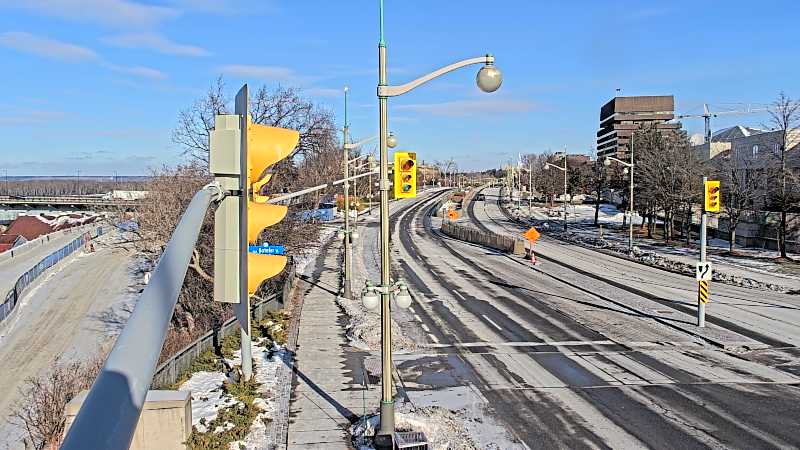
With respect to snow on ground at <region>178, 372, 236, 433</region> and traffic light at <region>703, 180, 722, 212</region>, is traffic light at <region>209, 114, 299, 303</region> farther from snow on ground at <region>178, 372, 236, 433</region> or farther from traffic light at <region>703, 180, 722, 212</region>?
traffic light at <region>703, 180, 722, 212</region>

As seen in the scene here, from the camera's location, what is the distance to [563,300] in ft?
104

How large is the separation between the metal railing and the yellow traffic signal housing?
0.66m

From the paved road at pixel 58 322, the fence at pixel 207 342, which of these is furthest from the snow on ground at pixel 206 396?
the paved road at pixel 58 322

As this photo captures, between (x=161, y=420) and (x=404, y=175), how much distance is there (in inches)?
264

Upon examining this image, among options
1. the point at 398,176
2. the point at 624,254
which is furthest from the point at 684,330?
the point at 624,254

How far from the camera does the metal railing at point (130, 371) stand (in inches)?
75.5

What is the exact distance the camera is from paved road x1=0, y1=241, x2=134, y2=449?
3278 centimetres

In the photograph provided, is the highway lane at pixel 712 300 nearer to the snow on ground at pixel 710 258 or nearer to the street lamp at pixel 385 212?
the snow on ground at pixel 710 258

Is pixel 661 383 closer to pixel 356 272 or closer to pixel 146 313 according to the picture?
pixel 146 313

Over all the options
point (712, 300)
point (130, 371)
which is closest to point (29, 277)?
point (712, 300)

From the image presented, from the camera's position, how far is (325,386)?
59.2 ft

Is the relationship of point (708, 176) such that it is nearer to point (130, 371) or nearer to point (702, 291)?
point (702, 291)

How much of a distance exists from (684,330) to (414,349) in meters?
9.86

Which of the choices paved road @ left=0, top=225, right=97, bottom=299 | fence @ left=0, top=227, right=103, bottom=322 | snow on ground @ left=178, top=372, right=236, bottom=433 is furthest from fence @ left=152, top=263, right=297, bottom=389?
paved road @ left=0, top=225, right=97, bottom=299
